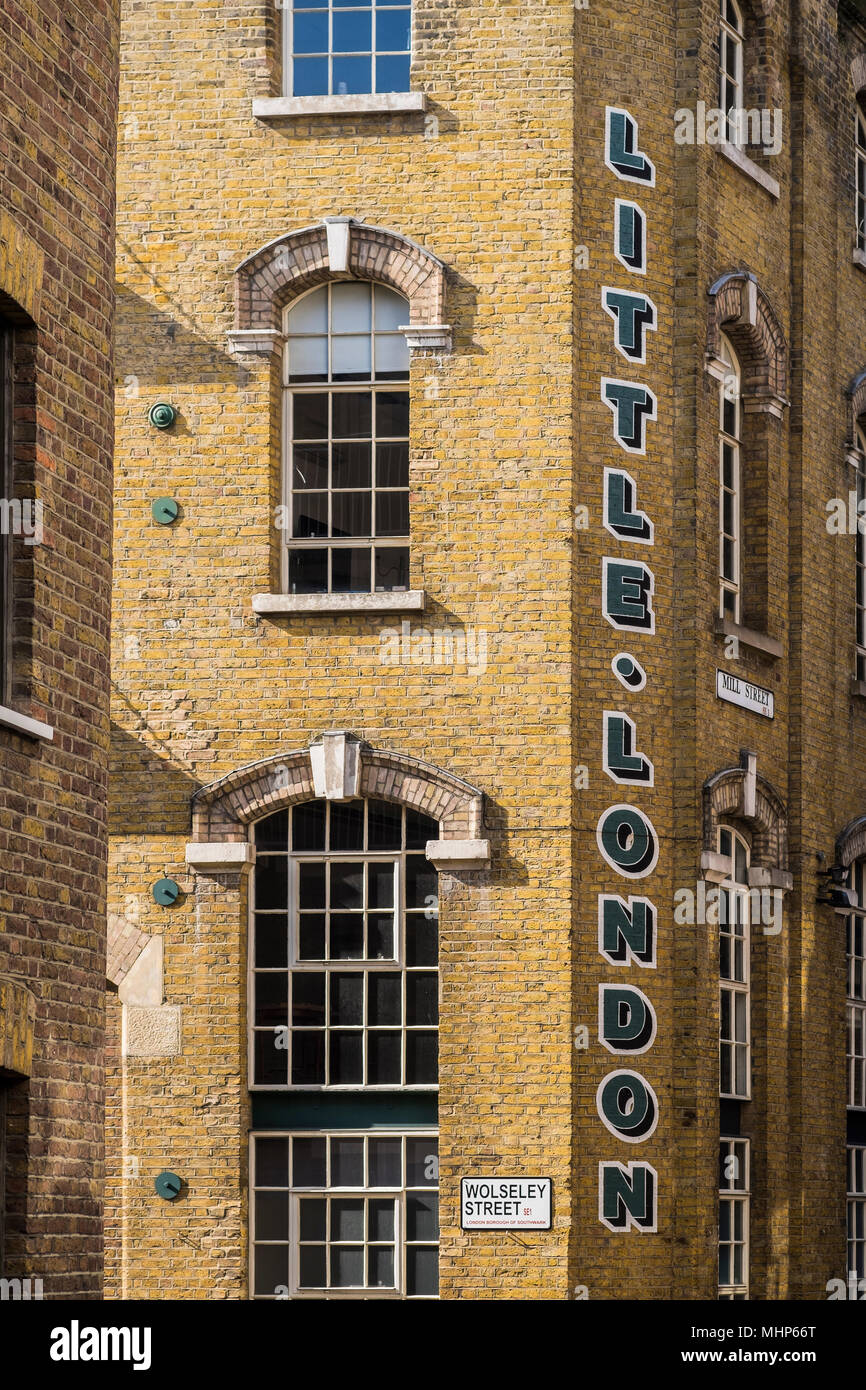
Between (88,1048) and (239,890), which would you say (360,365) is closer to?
(239,890)

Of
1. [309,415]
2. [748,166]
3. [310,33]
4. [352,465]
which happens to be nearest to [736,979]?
[352,465]

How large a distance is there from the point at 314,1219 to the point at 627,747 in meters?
4.48

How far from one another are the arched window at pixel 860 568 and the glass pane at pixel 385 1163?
7.70m

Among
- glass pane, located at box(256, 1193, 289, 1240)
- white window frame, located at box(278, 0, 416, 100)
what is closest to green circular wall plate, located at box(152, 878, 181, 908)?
glass pane, located at box(256, 1193, 289, 1240)

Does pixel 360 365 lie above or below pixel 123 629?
above

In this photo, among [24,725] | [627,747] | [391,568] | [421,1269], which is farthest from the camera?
[391,568]

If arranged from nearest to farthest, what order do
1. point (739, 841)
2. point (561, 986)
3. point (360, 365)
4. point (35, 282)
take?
point (35, 282) < point (561, 986) < point (360, 365) < point (739, 841)

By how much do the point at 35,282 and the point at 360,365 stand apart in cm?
849

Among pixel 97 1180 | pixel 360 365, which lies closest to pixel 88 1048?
pixel 97 1180

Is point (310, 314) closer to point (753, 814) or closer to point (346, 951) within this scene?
point (346, 951)

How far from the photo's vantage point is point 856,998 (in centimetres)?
2308

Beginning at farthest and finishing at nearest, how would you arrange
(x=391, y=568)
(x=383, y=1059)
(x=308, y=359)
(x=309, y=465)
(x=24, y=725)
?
(x=308, y=359) < (x=309, y=465) < (x=391, y=568) < (x=383, y=1059) < (x=24, y=725)

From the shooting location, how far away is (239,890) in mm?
18984

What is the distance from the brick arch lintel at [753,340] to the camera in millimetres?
20781
